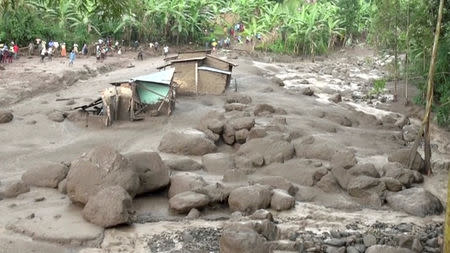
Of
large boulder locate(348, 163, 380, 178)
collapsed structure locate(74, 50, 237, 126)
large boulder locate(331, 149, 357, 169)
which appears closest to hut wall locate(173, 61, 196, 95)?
collapsed structure locate(74, 50, 237, 126)

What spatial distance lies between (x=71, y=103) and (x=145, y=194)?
933 centimetres

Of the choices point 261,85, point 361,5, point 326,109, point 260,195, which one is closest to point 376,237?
point 260,195

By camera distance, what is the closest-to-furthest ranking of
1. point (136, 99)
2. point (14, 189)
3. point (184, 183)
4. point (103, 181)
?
point (103, 181) < point (14, 189) < point (184, 183) < point (136, 99)

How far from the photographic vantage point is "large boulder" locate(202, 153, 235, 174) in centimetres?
1329

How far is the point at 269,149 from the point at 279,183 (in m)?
2.10

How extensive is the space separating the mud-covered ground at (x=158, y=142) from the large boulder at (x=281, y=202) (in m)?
0.12

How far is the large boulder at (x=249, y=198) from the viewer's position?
10859 mm

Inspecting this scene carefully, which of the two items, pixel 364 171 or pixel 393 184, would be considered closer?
pixel 393 184

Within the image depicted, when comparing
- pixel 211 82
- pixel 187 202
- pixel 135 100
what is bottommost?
pixel 187 202

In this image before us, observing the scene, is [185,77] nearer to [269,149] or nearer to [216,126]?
[216,126]

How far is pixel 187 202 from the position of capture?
10.7m

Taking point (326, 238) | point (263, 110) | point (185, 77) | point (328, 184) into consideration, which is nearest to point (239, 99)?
point (263, 110)

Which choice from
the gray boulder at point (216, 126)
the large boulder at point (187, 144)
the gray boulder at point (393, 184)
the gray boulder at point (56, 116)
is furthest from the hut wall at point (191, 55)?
the gray boulder at point (393, 184)

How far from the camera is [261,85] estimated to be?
25.0m
